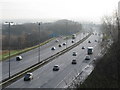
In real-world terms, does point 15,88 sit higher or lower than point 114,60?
lower

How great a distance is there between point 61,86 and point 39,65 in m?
12.4

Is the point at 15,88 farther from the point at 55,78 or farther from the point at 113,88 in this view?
the point at 113,88

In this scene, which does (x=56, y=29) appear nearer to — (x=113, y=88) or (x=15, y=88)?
(x=15, y=88)

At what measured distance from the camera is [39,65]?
37.1 m

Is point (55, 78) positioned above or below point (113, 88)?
below

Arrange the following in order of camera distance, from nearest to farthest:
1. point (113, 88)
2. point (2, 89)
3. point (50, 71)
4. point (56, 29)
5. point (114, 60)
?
Answer: point (113, 88), point (114, 60), point (2, 89), point (50, 71), point (56, 29)

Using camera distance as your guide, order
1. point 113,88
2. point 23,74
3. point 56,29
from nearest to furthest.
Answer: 1. point 113,88
2. point 23,74
3. point 56,29

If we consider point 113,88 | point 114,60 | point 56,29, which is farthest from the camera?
point 56,29

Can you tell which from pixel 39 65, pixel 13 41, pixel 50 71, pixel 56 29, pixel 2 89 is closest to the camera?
pixel 2 89

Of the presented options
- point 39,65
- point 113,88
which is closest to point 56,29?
point 39,65

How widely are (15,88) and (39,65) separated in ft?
41.7

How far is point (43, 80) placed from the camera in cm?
2850

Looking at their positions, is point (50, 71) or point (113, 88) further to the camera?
point (50, 71)

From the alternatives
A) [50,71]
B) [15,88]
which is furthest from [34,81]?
[50,71]
